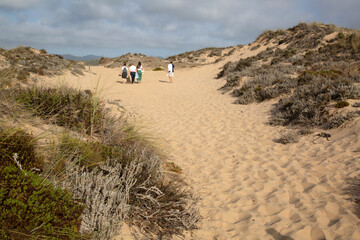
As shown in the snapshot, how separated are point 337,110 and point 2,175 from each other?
8326 millimetres

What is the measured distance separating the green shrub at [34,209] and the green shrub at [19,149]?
0.87ft

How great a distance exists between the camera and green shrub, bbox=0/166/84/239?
2025mm

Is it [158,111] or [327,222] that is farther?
[158,111]

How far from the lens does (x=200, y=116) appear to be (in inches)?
392

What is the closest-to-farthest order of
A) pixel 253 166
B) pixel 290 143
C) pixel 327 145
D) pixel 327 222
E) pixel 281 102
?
pixel 327 222 < pixel 253 166 < pixel 327 145 < pixel 290 143 < pixel 281 102

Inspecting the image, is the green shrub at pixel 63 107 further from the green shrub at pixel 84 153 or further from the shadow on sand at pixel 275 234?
the shadow on sand at pixel 275 234

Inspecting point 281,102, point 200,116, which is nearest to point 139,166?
point 200,116

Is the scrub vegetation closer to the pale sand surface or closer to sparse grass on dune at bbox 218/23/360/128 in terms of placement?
the pale sand surface

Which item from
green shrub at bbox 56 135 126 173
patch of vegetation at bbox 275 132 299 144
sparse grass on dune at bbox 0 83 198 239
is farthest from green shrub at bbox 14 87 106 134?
patch of vegetation at bbox 275 132 299 144

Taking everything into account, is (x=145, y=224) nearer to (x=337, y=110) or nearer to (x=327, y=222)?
(x=327, y=222)

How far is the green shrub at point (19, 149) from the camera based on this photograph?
8.86 feet

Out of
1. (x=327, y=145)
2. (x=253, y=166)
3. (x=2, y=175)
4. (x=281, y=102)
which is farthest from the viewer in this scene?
(x=281, y=102)

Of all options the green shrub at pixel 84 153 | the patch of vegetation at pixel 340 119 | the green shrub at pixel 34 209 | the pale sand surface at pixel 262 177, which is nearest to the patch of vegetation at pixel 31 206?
the green shrub at pixel 34 209

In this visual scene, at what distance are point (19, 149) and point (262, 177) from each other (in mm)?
4282
